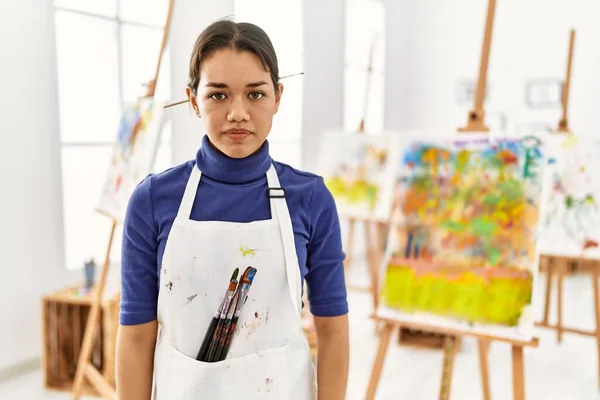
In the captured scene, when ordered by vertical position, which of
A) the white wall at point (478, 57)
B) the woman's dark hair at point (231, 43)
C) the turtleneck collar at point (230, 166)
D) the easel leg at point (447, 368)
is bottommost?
the easel leg at point (447, 368)

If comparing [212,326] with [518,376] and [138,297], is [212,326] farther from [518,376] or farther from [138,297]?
[518,376]

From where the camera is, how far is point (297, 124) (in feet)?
15.0

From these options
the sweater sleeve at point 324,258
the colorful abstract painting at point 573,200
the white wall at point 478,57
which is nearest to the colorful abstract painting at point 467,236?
the sweater sleeve at point 324,258

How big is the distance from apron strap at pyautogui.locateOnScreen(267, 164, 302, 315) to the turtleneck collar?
1.2 inches

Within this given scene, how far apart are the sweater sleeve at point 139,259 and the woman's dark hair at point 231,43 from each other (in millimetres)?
222

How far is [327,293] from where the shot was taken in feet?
3.52

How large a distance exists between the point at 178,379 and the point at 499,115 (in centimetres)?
532

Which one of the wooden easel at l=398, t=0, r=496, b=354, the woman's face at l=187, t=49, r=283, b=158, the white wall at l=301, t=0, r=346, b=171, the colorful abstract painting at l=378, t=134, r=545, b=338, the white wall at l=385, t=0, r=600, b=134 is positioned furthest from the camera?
the white wall at l=385, t=0, r=600, b=134

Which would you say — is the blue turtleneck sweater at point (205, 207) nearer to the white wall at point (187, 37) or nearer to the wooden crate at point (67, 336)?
the wooden crate at point (67, 336)

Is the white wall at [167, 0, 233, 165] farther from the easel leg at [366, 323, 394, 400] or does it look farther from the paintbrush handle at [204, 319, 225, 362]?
the paintbrush handle at [204, 319, 225, 362]

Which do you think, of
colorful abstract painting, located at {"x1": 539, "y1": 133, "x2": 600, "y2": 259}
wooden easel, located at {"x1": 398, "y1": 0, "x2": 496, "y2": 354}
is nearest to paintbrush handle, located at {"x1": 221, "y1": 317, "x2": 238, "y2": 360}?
wooden easel, located at {"x1": 398, "y1": 0, "x2": 496, "y2": 354}

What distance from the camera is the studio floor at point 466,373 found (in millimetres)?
2605

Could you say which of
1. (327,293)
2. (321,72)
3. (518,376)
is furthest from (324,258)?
(321,72)

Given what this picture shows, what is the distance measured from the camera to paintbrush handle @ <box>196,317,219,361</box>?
100 centimetres
